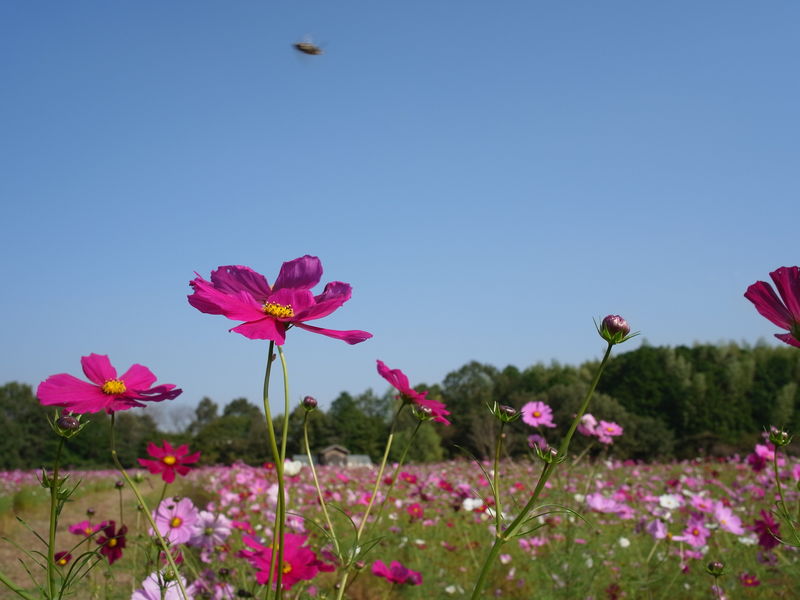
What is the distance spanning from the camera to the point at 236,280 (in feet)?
2.76

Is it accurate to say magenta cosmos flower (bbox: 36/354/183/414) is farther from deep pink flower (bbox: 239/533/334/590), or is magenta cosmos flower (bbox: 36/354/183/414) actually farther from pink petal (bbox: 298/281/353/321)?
deep pink flower (bbox: 239/533/334/590)

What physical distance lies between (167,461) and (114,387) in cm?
69

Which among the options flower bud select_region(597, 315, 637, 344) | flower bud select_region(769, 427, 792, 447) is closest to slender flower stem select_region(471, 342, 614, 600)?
flower bud select_region(597, 315, 637, 344)

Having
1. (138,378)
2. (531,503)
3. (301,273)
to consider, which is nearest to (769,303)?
(531,503)

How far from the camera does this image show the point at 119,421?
79.2ft

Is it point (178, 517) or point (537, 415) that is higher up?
point (537, 415)

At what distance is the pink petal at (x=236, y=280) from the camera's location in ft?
2.73

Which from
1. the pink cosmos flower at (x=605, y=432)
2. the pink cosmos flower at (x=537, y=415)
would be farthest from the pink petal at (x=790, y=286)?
the pink cosmos flower at (x=605, y=432)

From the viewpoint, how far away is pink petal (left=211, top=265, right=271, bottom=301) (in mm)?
833

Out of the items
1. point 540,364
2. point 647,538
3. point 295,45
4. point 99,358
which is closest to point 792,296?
point 99,358

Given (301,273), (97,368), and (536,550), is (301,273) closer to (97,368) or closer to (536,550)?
(97,368)

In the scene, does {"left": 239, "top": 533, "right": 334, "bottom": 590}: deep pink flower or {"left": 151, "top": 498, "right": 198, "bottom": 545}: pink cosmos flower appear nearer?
{"left": 239, "top": 533, "right": 334, "bottom": 590}: deep pink flower

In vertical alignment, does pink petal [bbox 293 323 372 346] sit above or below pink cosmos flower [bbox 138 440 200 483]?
above

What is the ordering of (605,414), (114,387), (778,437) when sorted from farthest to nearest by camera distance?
(605,414) < (778,437) < (114,387)
